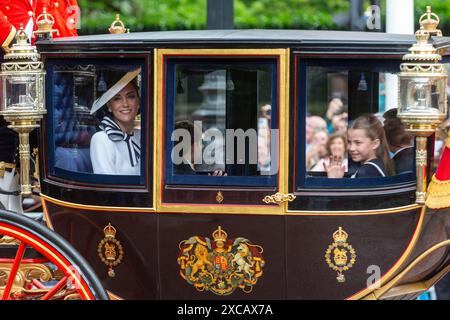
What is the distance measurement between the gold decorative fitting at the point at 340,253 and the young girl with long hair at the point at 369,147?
1.16 feet

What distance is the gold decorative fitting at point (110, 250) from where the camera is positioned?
4.68 meters

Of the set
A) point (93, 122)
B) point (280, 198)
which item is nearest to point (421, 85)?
point (280, 198)

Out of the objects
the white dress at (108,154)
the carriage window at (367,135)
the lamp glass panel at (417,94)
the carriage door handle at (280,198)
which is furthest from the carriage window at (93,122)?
the lamp glass panel at (417,94)

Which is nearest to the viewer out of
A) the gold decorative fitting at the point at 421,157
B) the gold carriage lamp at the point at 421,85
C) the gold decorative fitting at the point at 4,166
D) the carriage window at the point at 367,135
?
the gold carriage lamp at the point at 421,85

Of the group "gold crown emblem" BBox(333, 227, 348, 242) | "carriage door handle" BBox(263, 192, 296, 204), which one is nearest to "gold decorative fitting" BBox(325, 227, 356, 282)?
"gold crown emblem" BBox(333, 227, 348, 242)

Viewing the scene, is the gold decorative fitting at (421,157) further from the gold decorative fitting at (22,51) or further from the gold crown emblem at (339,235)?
the gold decorative fitting at (22,51)

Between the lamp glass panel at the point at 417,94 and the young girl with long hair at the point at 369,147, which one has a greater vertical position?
the lamp glass panel at the point at 417,94

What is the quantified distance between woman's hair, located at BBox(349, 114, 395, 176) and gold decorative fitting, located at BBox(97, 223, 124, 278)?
113 cm

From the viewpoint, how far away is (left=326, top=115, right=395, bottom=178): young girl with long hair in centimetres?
477

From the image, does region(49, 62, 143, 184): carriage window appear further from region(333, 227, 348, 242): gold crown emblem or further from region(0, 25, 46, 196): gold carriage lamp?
region(333, 227, 348, 242): gold crown emblem

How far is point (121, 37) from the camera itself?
15.6 ft

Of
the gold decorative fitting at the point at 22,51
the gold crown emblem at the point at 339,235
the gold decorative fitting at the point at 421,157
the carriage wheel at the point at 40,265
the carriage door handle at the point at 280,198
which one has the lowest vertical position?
the carriage wheel at the point at 40,265
